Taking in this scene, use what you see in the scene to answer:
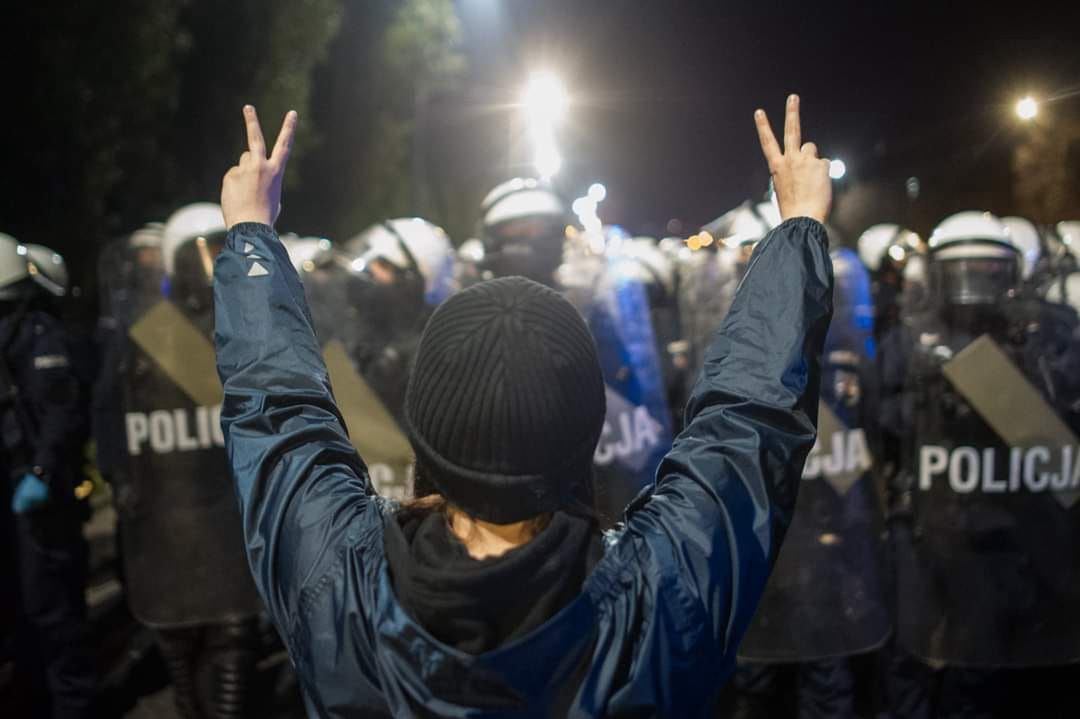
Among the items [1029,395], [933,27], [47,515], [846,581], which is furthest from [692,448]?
[933,27]

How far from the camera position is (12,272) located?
415cm

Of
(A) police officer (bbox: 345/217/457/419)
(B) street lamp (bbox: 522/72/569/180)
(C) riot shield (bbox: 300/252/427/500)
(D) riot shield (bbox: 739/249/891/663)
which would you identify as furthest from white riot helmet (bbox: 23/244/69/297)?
(B) street lamp (bbox: 522/72/569/180)

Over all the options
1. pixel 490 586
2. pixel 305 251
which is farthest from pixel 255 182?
pixel 305 251

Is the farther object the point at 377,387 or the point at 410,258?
the point at 410,258

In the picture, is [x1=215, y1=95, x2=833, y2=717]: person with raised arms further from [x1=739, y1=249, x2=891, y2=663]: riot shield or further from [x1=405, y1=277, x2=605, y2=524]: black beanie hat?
[x1=739, y1=249, x2=891, y2=663]: riot shield

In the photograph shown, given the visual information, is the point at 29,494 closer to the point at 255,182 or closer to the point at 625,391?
the point at 625,391

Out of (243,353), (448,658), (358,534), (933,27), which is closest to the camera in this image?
(448,658)

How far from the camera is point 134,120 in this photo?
860 centimetres

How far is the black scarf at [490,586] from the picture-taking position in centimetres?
107

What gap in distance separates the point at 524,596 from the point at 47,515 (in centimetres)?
358

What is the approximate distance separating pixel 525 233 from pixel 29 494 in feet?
8.35

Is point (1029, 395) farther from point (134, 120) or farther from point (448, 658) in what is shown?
point (134, 120)

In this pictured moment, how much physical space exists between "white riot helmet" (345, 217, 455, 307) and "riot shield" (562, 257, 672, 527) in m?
0.84

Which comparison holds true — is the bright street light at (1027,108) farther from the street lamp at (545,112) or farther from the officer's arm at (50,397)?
the street lamp at (545,112)
